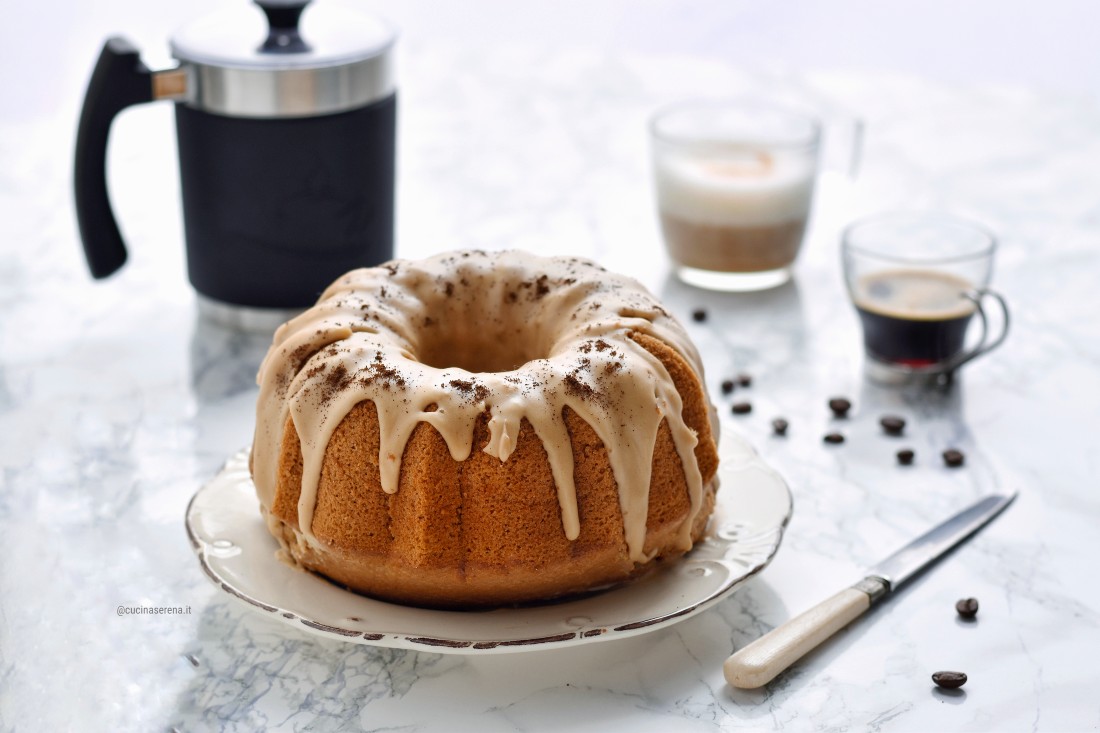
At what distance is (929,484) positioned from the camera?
2.04 metres

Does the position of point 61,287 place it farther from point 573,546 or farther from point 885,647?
point 885,647

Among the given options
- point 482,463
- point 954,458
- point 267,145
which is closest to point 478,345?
point 482,463

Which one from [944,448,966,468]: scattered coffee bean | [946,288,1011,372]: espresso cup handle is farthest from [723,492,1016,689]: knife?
[946,288,1011,372]: espresso cup handle

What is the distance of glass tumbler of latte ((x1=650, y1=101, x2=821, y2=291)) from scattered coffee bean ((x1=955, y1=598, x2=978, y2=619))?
3.49ft

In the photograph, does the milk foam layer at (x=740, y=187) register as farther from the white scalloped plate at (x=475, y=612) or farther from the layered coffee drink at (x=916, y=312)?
the white scalloped plate at (x=475, y=612)

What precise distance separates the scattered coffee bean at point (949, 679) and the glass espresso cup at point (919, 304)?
0.84 m

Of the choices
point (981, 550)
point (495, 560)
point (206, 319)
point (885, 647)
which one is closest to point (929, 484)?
point (981, 550)

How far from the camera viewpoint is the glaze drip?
1.52 metres

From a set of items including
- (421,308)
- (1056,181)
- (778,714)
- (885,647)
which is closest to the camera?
(778,714)

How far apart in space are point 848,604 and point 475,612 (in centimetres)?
47

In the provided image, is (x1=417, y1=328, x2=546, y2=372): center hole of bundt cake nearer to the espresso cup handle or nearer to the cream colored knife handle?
the cream colored knife handle

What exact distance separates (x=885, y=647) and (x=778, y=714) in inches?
8.1

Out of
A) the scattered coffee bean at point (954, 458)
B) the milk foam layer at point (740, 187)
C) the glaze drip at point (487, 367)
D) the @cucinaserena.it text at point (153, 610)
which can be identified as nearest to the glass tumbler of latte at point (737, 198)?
the milk foam layer at point (740, 187)

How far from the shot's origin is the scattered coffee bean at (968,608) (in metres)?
1.70
